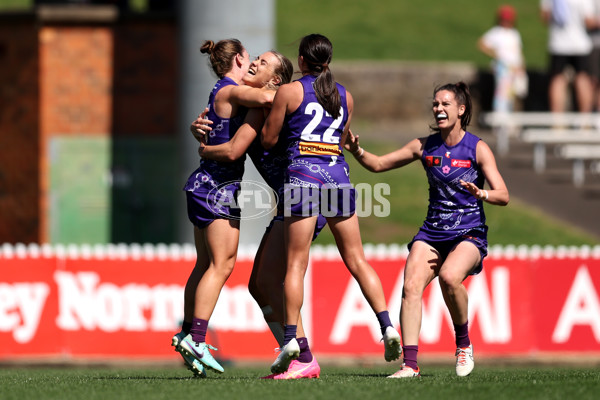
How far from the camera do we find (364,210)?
16.8m

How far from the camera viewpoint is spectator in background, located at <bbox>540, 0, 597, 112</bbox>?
680 inches

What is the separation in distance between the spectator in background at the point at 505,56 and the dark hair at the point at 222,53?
1154 centimetres

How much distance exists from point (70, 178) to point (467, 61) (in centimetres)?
1252

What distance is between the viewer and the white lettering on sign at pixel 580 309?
12.9 meters

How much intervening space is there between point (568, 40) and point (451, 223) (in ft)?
34.6

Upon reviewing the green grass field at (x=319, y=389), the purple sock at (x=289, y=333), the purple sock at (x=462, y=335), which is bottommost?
the green grass field at (x=319, y=389)

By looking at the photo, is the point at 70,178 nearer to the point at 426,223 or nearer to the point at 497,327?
the point at 497,327

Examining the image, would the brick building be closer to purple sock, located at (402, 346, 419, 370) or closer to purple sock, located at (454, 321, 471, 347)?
purple sock, located at (454, 321, 471, 347)

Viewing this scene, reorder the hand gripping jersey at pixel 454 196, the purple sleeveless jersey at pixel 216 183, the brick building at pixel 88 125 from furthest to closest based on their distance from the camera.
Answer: the brick building at pixel 88 125 → the hand gripping jersey at pixel 454 196 → the purple sleeveless jersey at pixel 216 183

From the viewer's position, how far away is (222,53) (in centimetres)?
756

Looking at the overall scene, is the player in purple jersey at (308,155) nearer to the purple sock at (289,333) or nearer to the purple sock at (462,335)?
the purple sock at (289,333)

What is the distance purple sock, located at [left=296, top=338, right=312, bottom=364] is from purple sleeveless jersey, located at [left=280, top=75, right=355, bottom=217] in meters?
0.87

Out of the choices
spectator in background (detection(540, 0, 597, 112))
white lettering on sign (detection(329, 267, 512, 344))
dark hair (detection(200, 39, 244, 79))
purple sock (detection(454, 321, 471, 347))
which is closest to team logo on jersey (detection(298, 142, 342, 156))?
dark hair (detection(200, 39, 244, 79))

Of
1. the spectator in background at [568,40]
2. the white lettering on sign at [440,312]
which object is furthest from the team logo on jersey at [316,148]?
the spectator in background at [568,40]
